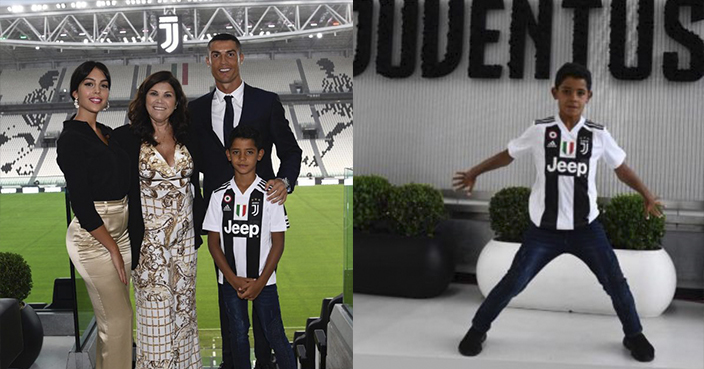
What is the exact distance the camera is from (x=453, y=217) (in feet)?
6.75

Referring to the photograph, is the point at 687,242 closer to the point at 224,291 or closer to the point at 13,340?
the point at 224,291

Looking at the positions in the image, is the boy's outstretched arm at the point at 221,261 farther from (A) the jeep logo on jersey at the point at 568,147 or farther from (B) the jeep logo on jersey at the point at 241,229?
(A) the jeep logo on jersey at the point at 568,147

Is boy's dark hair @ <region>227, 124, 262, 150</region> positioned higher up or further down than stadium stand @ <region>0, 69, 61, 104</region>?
further down

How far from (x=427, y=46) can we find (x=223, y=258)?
1075 mm

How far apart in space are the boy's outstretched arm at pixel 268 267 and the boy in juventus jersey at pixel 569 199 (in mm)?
620

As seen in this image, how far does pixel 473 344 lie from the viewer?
175 cm

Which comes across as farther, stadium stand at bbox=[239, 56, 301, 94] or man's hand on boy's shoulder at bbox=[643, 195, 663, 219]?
man's hand on boy's shoulder at bbox=[643, 195, 663, 219]

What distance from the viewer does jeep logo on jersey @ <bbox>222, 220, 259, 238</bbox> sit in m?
1.24

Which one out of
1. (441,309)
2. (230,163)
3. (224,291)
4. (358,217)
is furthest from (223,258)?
(441,309)

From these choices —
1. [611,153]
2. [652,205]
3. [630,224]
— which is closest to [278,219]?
[611,153]

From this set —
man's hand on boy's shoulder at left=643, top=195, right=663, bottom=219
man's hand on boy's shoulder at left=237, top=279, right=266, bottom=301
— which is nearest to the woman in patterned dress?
man's hand on boy's shoulder at left=237, top=279, right=266, bottom=301

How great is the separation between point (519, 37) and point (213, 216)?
1.21 meters

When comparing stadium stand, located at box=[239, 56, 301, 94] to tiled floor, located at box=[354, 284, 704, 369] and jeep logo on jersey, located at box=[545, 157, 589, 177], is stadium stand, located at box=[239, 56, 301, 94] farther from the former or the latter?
tiled floor, located at box=[354, 284, 704, 369]

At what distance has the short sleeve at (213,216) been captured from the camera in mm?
1227
